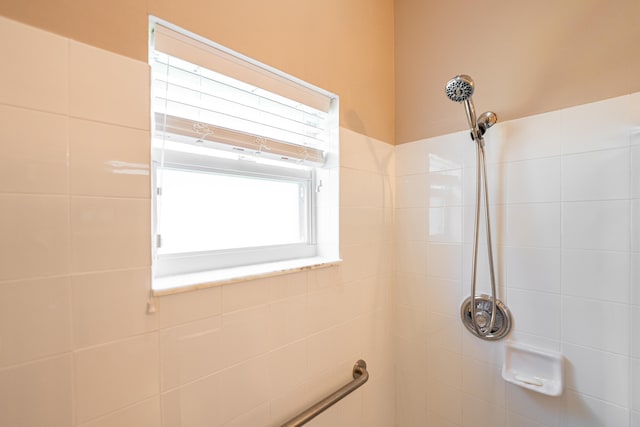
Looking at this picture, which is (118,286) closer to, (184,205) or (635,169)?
(184,205)

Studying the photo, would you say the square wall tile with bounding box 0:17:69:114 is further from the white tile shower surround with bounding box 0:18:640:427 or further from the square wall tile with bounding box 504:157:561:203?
the square wall tile with bounding box 504:157:561:203

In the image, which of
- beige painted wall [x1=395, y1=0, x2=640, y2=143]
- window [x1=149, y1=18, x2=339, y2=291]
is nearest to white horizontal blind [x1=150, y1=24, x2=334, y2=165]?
window [x1=149, y1=18, x2=339, y2=291]

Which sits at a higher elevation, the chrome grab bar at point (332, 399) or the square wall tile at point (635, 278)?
the square wall tile at point (635, 278)

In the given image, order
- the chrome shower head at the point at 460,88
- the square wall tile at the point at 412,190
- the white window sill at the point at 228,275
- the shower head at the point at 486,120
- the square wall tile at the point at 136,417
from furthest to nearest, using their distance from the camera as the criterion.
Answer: the square wall tile at the point at 412,190, the shower head at the point at 486,120, the chrome shower head at the point at 460,88, the white window sill at the point at 228,275, the square wall tile at the point at 136,417

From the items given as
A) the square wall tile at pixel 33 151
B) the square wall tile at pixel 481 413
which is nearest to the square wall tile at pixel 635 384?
the square wall tile at pixel 481 413

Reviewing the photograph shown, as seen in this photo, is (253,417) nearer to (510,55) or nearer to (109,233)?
(109,233)

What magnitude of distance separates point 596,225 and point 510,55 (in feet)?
2.36

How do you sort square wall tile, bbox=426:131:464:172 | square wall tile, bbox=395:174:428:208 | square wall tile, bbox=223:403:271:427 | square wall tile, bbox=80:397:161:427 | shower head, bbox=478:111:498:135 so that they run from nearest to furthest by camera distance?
square wall tile, bbox=80:397:161:427 < square wall tile, bbox=223:403:271:427 < shower head, bbox=478:111:498:135 < square wall tile, bbox=426:131:464:172 < square wall tile, bbox=395:174:428:208

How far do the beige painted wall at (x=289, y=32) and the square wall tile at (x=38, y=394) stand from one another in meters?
0.69

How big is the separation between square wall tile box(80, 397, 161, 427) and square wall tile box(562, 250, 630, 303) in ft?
4.43

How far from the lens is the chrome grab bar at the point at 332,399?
3.06ft

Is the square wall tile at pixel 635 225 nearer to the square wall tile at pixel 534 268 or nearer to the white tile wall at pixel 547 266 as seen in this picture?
the white tile wall at pixel 547 266

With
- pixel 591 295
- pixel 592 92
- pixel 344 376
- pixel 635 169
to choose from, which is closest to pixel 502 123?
pixel 592 92

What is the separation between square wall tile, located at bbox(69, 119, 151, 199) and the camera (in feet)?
1.95
